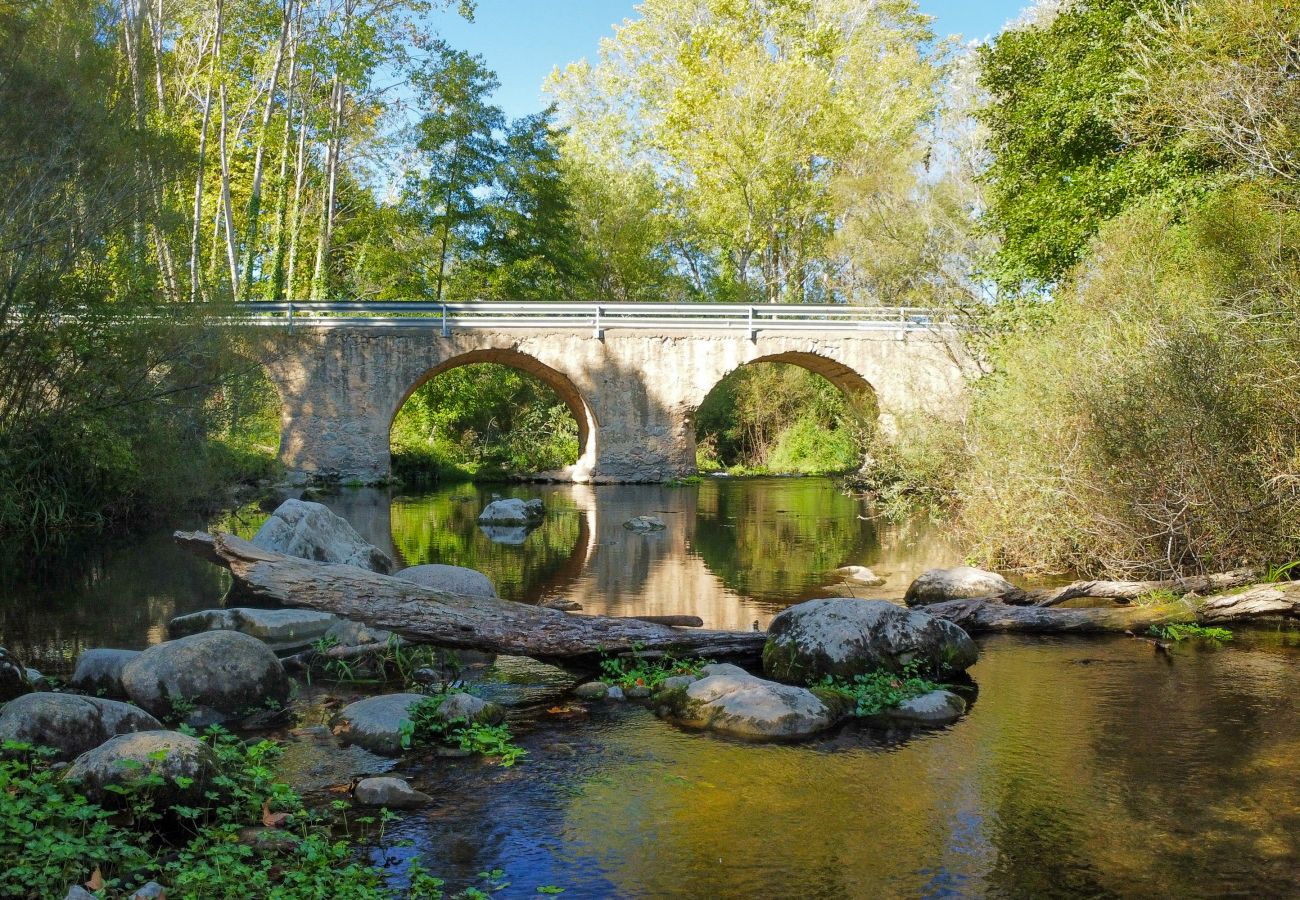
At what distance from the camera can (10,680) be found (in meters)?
6.32

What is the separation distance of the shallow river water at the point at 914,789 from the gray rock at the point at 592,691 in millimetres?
169

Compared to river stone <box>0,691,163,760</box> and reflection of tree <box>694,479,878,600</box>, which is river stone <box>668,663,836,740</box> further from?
reflection of tree <box>694,479,878,600</box>

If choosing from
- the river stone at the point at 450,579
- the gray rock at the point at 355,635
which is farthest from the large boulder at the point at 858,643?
the gray rock at the point at 355,635

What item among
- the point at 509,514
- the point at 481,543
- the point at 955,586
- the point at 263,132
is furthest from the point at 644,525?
the point at 263,132

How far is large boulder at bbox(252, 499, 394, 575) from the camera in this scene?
9859 mm

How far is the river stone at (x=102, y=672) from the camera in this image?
21.8ft

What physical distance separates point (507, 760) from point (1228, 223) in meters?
10.4

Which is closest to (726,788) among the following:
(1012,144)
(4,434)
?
(4,434)

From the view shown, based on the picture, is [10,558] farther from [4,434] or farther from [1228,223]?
[1228,223]

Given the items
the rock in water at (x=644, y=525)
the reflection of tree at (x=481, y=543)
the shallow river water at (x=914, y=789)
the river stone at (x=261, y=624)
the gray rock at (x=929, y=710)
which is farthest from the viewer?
the rock in water at (x=644, y=525)

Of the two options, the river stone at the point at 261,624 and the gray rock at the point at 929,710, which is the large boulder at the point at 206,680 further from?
the gray rock at the point at 929,710

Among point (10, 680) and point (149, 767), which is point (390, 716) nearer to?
point (149, 767)

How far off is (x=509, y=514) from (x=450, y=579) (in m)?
8.89

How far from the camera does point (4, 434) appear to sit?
12.4 m
